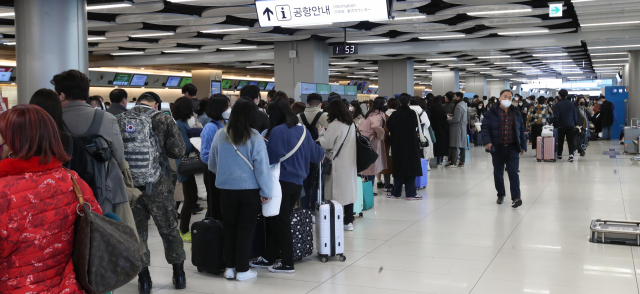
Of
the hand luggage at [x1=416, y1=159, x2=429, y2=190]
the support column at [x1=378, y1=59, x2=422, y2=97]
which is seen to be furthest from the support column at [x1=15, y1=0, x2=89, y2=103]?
the support column at [x1=378, y1=59, x2=422, y2=97]

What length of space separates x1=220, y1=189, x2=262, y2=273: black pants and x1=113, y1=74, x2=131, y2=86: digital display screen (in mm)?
22718

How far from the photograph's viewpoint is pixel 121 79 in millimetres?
25438

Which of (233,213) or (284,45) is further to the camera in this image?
(284,45)

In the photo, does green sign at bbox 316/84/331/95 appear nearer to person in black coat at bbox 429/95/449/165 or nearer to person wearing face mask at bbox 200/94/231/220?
person in black coat at bbox 429/95/449/165

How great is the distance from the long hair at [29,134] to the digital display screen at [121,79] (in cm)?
2459

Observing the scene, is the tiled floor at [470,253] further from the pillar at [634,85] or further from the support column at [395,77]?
the support column at [395,77]

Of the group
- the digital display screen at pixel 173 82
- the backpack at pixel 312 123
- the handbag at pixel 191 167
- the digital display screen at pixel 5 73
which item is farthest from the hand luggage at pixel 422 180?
the digital display screen at pixel 173 82

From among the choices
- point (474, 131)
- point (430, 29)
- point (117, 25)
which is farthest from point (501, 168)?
point (474, 131)

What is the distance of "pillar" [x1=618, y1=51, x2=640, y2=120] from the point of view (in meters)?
20.3

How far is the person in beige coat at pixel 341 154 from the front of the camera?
589 cm

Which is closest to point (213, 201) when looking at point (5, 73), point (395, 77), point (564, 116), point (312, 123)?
point (312, 123)

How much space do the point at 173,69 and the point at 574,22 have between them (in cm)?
1869

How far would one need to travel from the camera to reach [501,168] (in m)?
7.71

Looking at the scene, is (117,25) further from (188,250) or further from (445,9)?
(188,250)
